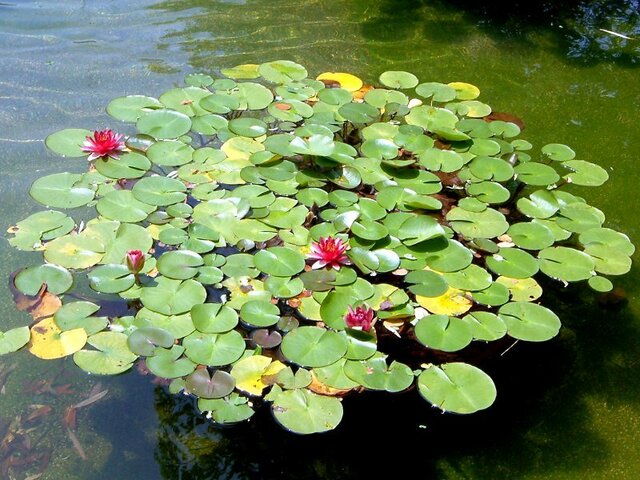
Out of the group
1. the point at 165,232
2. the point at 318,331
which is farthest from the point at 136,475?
the point at 165,232

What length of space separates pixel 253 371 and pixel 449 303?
0.70m

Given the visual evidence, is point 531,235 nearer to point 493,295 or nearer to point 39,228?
point 493,295

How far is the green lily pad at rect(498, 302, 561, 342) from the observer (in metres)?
2.15

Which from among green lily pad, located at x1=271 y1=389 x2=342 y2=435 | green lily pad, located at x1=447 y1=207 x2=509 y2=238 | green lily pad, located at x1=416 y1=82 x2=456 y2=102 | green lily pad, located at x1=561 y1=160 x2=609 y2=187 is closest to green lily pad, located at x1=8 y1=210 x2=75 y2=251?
green lily pad, located at x1=271 y1=389 x2=342 y2=435

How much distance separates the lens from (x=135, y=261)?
2.12 metres

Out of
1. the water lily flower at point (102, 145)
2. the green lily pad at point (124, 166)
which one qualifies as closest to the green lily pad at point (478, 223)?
the green lily pad at point (124, 166)

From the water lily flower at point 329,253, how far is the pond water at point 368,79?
469 mm

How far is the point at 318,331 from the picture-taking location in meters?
2.05

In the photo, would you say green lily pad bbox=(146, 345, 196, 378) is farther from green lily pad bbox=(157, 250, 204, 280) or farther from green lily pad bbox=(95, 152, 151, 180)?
green lily pad bbox=(95, 152, 151, 180)

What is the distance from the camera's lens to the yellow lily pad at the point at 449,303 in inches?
86.1

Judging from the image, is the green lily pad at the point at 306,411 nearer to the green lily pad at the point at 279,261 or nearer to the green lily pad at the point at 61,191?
the green lily pad at the point at 279,261

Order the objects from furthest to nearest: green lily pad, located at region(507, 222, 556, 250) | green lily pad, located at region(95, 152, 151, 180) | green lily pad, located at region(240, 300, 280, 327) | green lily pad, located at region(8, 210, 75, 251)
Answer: green lily pad, located at region(95, 152, 151, 180), green lily pad, located at region(507, 222, 556, 250), green lily pad, located at region(8, 210, 75, 251), green lily pad, located at region(240, 300, 280, 327)

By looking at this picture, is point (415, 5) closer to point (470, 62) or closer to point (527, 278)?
point (470, 62)

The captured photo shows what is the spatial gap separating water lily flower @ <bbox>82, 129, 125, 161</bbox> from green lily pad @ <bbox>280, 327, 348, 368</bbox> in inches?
45.1
